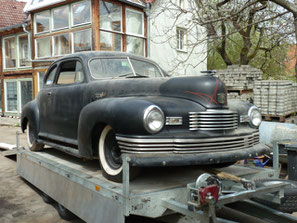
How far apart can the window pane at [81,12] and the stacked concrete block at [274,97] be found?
7.41 meters

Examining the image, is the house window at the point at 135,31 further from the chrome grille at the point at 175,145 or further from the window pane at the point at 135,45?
the chrome grille at the point at 175,145

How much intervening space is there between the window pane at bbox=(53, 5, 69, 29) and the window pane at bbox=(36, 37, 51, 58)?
2.57ft

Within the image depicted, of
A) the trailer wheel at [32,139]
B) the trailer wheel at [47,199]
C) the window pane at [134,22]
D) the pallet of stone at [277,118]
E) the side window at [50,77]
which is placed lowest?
the trailer wheel at [47,199]

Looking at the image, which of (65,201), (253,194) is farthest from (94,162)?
(253,194)

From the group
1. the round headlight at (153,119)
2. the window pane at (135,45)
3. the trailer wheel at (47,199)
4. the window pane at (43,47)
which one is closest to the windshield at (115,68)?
the round headlight at (153,119)

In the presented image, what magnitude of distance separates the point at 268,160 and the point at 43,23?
39.6 ft

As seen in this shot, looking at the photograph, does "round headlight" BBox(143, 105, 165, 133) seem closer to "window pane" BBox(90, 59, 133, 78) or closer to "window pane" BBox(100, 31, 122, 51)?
"window pane" BBox(90, 59, 133, 78)

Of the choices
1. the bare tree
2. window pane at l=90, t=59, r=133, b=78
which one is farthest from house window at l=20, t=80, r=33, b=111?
window pane at l=90, t=59, r=133, b=78

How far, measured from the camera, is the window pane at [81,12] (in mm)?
12711

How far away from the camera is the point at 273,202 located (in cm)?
326

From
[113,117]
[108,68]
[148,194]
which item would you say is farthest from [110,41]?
[148,194]

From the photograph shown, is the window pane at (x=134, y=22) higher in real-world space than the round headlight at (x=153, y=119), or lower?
higher

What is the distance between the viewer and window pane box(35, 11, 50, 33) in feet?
47.8

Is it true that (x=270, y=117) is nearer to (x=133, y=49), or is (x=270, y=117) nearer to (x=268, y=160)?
(x=268, y=160)
